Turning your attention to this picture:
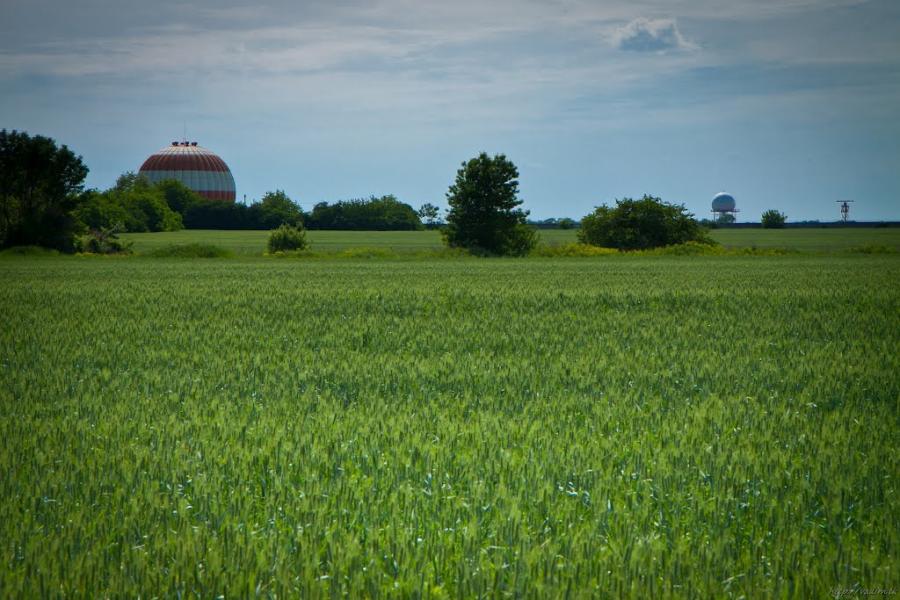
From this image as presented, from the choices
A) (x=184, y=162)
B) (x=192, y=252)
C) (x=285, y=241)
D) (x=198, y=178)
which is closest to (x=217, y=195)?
(x=198, y=178)

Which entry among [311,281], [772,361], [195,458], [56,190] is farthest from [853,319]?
[56,190]

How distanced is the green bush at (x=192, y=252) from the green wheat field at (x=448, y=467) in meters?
60.1

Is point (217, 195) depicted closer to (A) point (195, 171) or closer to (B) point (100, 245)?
(A) point (195, 171)

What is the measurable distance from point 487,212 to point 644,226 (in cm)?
1819

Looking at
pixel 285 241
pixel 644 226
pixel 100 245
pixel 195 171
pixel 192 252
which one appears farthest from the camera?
pixel 195 171

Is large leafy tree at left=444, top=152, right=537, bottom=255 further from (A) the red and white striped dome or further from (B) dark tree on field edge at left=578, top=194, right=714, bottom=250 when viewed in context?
(A) the red and white striped dome

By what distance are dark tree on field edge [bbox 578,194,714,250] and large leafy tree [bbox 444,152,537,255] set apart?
11.8 m

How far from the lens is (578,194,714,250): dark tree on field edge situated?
87500 millimetres

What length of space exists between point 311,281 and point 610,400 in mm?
29179

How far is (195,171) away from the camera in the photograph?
611 feet

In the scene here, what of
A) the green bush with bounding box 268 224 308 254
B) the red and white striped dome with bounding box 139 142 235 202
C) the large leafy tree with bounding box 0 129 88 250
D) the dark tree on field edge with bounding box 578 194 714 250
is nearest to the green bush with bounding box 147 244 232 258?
the green bush with bounding box 268 224 308 254

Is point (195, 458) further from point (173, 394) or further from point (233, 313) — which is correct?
point (233, 313)

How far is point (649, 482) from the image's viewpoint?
650 centimetres

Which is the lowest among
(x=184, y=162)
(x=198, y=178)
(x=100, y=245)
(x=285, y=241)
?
(x=100, y=245)
